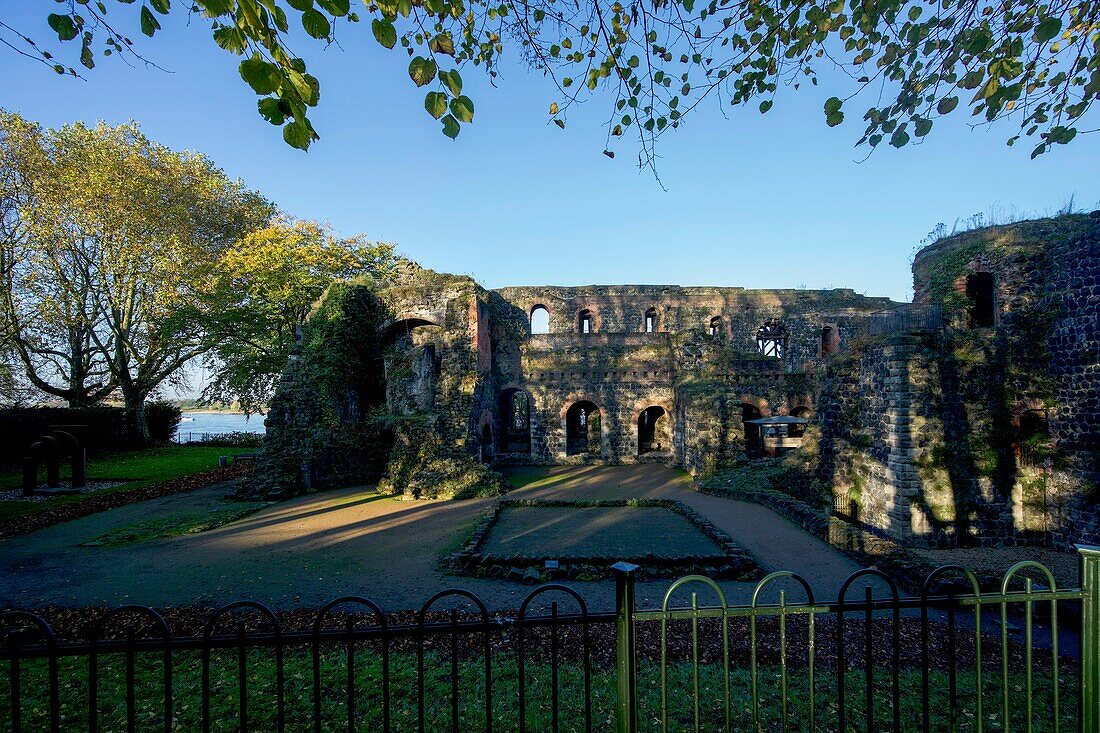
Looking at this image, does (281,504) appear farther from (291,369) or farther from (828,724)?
(828,724)

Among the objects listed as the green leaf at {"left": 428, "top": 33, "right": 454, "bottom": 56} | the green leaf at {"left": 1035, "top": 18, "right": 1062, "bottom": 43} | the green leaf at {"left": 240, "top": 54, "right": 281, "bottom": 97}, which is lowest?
the green leaf at {"left": 240, "top": 54, "right": 281, "bottom": 97}

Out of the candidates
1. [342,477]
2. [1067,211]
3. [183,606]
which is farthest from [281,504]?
[1067,211]

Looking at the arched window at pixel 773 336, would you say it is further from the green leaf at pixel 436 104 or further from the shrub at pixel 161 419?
the shrub at pixel 161 419

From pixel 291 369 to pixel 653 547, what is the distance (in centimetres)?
1322

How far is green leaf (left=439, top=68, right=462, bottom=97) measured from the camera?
290 centimetres

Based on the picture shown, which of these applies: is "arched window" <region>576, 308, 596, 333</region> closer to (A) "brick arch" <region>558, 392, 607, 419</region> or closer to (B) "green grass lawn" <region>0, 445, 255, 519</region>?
(A) "brick arch" <region>558, 392, 607, 419</region>

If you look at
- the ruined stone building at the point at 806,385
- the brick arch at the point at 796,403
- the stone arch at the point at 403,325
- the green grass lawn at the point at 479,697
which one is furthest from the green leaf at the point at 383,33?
the brick arch at the point at 796,403

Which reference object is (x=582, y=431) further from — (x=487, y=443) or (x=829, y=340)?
(x=829, y=340)

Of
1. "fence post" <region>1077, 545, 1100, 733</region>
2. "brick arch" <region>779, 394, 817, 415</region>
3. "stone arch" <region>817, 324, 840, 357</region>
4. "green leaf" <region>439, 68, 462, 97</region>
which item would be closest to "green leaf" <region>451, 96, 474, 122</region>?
"green leaf" <region>439, 68, 462, 97</region>

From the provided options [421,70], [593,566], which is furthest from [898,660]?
[421,70]

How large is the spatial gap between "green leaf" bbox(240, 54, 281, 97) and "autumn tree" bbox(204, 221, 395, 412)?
1839cm

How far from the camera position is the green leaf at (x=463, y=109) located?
2979mm

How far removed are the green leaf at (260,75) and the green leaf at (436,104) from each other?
82 cm

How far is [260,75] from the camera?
7.66ft
